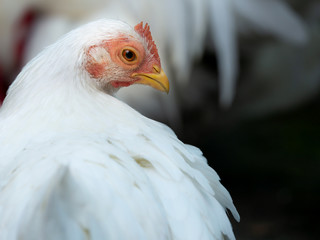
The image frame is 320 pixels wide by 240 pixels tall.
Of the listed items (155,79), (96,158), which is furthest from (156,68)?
(96,158)

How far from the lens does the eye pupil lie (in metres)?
1.84

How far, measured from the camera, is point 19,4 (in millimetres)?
3537

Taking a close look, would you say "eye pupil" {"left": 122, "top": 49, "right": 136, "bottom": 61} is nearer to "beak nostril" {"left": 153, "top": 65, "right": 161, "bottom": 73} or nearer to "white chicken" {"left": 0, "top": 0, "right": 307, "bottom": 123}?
"beak nostril" {"left": 153, "top": 65, "right": 161, "bottom": 73}

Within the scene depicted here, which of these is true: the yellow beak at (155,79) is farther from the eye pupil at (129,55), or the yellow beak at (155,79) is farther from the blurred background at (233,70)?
the blurred background at (233,70)

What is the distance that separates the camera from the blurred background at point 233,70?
3525 mm

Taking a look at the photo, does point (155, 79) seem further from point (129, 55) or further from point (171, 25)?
point (171, 25)

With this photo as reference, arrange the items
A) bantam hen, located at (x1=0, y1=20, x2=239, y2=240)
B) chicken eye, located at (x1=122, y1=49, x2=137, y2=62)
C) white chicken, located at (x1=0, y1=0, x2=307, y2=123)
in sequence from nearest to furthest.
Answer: bantam hen, located at (x1=0, y1=20, x2=239, y2=240) → chicken eye, located at (x1=122, y1=49, x2=137, y2=62) → white chicken, located at (x1=0, y1=0, x2=307, y2=123)

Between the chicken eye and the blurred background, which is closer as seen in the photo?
the chicken eye

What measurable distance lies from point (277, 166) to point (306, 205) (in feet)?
1.78

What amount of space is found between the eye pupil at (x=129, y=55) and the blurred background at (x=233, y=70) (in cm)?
156

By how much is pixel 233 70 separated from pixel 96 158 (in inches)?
87.0

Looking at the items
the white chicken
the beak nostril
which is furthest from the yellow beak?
the white chicken

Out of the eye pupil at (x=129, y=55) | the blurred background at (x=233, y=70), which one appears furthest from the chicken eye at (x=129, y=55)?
the blurred background at (x=233, y=70)

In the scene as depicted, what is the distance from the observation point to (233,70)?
3693 millimetres
